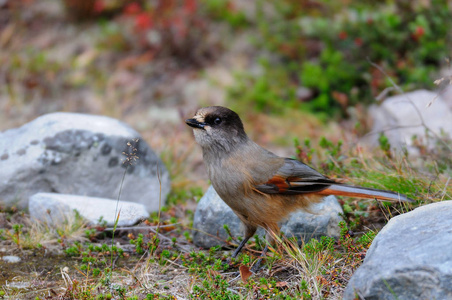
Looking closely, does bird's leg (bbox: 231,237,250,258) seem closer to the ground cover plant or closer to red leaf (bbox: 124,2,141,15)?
the ground cover plant

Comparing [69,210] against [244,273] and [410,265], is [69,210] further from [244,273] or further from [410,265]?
[410,265]

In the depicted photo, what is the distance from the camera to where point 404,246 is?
3.22m

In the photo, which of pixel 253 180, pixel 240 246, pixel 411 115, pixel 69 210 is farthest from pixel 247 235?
pixel 411 115

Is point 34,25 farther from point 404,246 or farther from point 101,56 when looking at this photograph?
point 404,246

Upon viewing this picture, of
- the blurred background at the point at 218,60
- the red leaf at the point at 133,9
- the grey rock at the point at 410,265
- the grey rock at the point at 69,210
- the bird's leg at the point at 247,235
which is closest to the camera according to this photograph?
the grey rock at the point at 410,265

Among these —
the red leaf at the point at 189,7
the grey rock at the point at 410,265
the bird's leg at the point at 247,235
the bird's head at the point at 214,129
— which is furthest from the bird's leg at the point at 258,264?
the red leaf at the point at 189,7

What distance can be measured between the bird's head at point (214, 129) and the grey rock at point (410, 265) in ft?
4.94

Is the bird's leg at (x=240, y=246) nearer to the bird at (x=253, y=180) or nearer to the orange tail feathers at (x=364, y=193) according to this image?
the bird at (x=253, y=180)

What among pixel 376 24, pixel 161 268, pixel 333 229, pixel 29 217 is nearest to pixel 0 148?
pixel 29 217

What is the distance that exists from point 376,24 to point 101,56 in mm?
5012

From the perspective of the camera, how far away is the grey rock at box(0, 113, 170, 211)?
5.33 m

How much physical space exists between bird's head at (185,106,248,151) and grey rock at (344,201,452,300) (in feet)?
4.94

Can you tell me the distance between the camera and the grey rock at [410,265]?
2949 mm

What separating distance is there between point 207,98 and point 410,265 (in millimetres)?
6347
